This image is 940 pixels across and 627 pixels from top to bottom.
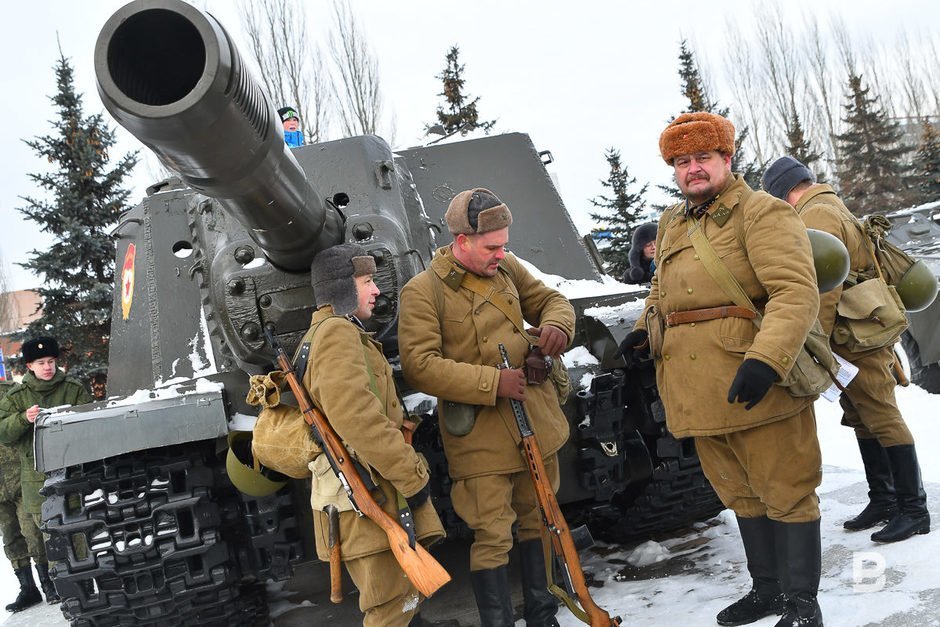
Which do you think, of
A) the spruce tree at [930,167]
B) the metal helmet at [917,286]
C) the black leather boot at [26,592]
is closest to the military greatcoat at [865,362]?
the metal helmet at [917,286]

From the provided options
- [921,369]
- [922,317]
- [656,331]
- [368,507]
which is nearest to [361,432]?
[368,507]

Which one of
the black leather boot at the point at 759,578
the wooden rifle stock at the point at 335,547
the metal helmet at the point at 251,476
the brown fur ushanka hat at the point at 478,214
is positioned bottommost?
the black leather boot at the point at 759,578

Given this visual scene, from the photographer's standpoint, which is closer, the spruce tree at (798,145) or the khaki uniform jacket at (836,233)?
the khaki uniform jacket at (836,233)

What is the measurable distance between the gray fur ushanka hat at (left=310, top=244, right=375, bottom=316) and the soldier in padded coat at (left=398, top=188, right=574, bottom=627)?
11.5 inches

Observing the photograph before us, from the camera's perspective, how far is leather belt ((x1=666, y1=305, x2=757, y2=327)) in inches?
116

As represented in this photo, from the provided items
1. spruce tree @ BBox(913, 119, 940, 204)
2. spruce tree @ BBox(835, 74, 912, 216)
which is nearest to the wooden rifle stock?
spruce tree @ BBox(913, 119, 940, 204)

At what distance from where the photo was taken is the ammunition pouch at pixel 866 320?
3770 mm

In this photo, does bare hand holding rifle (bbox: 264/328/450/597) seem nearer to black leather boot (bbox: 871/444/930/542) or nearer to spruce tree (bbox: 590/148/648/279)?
black leather boot (bbox: 871/444/930/542)

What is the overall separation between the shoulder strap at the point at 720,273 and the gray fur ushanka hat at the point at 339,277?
1.23m

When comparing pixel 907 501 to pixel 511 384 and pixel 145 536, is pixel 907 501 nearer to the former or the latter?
pixel 511 384

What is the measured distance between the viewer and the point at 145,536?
3.23m

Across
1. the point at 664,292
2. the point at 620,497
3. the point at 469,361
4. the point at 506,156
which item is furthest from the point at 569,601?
the point at 506,156

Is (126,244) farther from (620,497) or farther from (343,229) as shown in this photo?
(620,497)

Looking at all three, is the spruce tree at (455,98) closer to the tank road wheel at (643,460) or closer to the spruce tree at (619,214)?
the spruce tree at (619,214)
